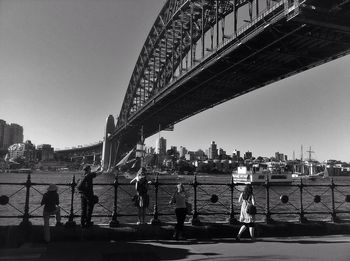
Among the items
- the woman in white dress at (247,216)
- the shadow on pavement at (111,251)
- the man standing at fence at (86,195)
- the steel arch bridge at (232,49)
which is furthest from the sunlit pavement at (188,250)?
the steel arch bridge at (232,49)

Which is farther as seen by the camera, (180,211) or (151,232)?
(180,211)

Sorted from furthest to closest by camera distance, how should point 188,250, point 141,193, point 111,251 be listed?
point 141,193 → point 188,250 → point 111,251

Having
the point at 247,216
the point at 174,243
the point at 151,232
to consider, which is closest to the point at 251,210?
the point at 247,216

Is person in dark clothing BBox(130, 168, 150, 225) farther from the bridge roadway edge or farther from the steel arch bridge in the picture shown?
the steel arch bridge

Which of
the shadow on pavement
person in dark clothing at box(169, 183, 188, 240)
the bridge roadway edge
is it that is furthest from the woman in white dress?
the shadow on pavement

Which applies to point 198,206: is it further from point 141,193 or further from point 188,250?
point 188,250

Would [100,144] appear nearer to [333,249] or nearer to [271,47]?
[271,47]

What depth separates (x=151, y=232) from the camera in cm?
813

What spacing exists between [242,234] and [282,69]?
27008 mm

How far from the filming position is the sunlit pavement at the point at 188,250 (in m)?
6.39

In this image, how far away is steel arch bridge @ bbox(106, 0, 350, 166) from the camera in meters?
21.2

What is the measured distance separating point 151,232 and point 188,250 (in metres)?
1.38

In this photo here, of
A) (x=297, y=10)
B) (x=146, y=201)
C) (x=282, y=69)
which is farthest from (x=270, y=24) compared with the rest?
(x=146, y=201)

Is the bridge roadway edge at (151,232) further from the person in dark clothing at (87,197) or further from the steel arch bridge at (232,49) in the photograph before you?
the steel arch bridge at (232,49)
